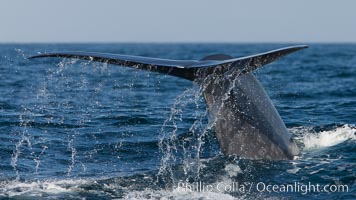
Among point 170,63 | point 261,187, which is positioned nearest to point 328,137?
point 261,187

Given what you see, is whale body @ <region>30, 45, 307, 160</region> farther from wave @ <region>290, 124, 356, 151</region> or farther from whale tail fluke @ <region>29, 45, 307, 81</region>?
wave @ <region>290, 124, 356, 151</region>

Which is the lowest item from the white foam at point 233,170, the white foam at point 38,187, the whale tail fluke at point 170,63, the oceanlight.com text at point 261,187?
the white foam at point 38,187

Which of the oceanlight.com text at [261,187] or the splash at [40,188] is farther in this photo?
the oceanlight.com text at [261,187]

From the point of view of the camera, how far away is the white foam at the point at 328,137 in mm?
10016

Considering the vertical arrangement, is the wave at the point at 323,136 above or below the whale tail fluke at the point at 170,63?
below

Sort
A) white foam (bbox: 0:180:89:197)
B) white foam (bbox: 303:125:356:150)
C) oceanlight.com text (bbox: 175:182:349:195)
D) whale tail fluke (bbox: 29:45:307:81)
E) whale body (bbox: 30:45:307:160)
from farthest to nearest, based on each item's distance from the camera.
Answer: white foam (bbox: 303:125:356:150) < whale body (bbox: 30:45:307:160) < oceanlight.com text (bbox: 175:182:349:195) < white foam (bbox: 0:180:89:197) < whale tail fluke (bbox: 29:45:307:81)

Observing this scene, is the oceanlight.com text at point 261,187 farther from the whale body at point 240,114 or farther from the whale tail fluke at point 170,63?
the whale tail fluke at point 170,63

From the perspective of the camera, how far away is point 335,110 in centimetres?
1446

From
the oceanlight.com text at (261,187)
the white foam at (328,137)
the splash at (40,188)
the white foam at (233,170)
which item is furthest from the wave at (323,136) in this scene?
the splash at (40,188)

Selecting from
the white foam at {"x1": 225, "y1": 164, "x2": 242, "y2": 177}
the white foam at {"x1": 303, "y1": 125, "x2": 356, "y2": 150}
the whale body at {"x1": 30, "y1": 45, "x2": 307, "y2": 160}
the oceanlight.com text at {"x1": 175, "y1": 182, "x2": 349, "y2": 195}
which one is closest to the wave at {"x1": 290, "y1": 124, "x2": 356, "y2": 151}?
the white foam at {"x1": 303, "y1": 125, "x2": 356, "y2": 150}

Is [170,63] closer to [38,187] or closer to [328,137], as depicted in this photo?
[38,187]

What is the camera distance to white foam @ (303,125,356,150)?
1002cm

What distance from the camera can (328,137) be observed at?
1058 cm

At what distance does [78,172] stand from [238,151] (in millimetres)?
2010
